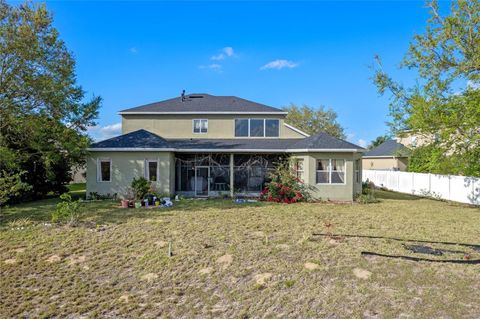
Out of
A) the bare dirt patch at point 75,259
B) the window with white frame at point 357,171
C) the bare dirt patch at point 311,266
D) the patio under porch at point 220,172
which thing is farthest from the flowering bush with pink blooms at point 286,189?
the bare dirt patch at point 75,259

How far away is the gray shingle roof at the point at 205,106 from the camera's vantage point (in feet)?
66.7

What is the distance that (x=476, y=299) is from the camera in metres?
5.19

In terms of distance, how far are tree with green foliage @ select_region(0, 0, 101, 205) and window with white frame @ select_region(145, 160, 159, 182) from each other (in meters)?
3.43

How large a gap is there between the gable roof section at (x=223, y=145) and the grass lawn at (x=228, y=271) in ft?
19.4

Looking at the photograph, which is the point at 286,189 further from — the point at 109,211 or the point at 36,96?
the point at 36,96

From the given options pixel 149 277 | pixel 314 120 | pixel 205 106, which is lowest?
pixel 149 277

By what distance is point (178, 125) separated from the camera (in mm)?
20453

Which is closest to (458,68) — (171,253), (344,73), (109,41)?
(344,73)

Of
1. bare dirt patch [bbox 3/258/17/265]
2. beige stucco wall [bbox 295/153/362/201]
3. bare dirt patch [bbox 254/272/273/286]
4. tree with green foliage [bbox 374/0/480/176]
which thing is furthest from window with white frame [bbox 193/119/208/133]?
bare dirt patch [bbox 254/272/273/286]

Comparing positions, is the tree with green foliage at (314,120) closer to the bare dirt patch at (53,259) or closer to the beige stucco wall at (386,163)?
the beige stucco wall at (386,163)

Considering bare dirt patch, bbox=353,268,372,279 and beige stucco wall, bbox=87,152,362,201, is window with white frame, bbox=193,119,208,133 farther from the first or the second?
bare dirt patch, bbox=353,268,372,279

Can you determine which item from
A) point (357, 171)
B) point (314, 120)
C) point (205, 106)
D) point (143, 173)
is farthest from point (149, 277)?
point (314, 120)

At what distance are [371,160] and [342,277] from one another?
35970 millimetres

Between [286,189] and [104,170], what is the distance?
1018 centimetres
